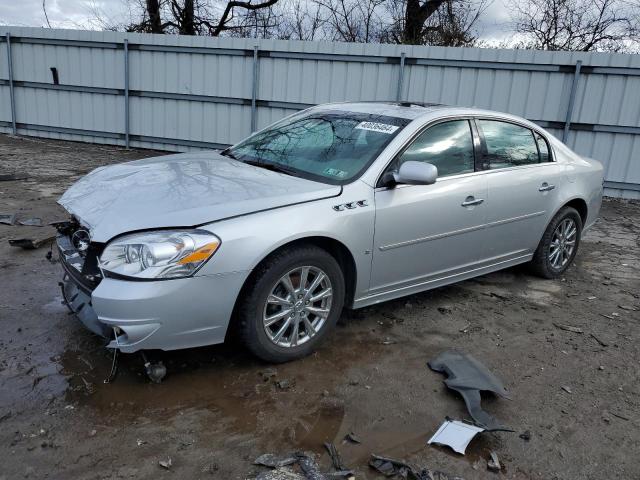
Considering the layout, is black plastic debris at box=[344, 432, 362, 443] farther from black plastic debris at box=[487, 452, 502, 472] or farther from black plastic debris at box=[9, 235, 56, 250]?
black plastic debris at box=[9, 235, 56, 250]

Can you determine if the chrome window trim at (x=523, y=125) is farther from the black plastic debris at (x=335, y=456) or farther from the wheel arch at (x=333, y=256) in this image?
the black plastic debris at (x=335, y=456)

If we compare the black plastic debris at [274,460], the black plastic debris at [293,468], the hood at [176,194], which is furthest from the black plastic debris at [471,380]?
the hood at [176,194]

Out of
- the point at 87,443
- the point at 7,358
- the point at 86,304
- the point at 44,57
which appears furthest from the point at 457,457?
the point at 44,57

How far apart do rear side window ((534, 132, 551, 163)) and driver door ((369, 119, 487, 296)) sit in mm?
1024

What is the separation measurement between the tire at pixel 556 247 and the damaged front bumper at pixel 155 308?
10.5 ft

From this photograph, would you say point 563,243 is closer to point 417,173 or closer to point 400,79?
point 417,173

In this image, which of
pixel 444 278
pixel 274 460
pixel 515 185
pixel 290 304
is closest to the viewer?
pixel 274 460

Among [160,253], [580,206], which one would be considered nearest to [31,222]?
[160,253]

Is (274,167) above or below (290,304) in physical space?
above

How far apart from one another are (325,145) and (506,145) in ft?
5.35

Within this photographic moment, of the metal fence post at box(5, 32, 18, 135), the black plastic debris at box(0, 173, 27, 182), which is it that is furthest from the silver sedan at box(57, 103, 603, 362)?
the metal fence post at box(5, 32, 18, 135)

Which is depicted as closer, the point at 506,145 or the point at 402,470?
the point at 402,470

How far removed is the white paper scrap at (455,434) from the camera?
9.14ft

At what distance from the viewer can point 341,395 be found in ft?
10.5
